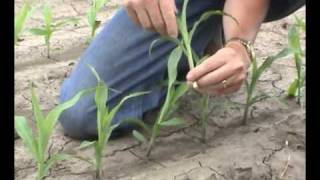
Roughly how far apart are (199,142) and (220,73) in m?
0.36

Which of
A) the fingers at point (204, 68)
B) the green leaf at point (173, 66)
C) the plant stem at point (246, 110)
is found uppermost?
the fingers at point (204, 68)

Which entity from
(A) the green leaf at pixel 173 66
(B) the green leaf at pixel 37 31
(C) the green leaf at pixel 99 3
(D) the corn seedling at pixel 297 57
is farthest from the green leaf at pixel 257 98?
(B) the green leaf at pixel 37 31

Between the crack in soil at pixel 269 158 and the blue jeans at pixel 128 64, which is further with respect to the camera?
the blue jeans at pixel 128 64

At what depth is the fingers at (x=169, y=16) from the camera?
1.45 m

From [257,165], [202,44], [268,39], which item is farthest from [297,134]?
[268,39]

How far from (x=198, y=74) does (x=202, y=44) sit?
0.55 metres

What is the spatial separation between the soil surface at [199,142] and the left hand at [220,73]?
9.2 inches

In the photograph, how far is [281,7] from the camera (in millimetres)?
1737

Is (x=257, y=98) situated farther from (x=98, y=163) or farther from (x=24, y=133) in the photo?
(x=24, y=133)

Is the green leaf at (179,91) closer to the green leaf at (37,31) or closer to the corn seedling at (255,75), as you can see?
the corn seedling at (255,75)

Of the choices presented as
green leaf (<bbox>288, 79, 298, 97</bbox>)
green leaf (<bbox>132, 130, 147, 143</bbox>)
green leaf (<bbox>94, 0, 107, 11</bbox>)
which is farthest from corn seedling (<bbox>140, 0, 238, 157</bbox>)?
green leaf (<bbox>94, 0, 107, 11</bbox>)

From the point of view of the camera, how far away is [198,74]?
1393 millimetres

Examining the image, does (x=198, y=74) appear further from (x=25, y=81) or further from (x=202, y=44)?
(x=25, y=81)
